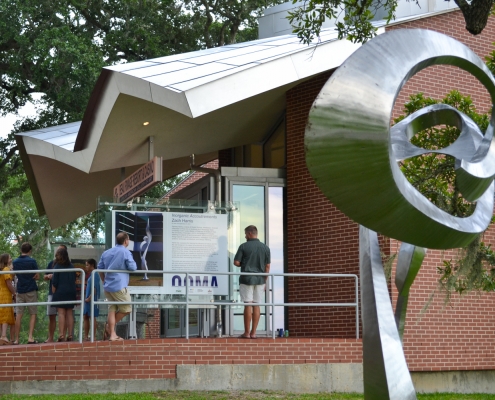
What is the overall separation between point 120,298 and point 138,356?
94 centimetres

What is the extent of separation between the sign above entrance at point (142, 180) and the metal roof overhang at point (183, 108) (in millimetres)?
856

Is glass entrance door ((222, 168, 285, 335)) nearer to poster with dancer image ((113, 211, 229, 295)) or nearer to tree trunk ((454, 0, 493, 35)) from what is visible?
poster with dancer image ((113, 211, 229, 295))

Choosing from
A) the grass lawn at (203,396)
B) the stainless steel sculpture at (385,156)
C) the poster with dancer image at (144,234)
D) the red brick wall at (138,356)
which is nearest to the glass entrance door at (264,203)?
the poster with dancer image at (144,234)

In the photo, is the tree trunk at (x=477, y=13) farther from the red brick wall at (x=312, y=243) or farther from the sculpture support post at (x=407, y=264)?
the red brick wall at (x=312, y=243)

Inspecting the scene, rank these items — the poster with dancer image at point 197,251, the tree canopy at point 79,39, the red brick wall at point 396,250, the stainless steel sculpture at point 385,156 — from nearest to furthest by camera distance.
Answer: the stainless steel sculpture at point 385,156 < the poster with dancer image at point 197,251 < the red brick wall at point 396,250 < the tree canopy at point 79,39

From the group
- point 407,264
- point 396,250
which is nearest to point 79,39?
point 396,250

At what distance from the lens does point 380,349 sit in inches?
289

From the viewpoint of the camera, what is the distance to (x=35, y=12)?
24531 millimetres

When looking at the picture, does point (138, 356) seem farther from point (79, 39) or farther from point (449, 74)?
point (79, 39)

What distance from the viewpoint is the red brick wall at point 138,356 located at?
1223 cm

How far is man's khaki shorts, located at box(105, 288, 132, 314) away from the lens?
43.2ft

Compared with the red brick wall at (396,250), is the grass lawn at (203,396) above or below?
below

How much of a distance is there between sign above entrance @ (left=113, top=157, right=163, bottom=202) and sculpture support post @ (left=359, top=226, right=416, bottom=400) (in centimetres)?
738

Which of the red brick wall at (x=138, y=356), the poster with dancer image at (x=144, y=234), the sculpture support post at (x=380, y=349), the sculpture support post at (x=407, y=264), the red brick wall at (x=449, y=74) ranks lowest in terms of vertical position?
the red brick wall at (x=138, y=356)
